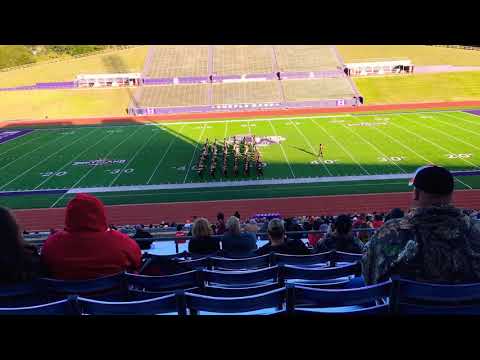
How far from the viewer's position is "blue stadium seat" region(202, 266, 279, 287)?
3.55 metres

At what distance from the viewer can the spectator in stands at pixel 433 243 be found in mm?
2695

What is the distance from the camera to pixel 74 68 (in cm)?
5484

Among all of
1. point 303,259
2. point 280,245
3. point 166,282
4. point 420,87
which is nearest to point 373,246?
point 303,259

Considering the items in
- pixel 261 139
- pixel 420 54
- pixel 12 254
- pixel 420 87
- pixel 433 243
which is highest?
pixel 420 54

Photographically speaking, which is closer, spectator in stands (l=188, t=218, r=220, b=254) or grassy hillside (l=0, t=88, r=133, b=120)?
spectator in stands (l=188, t=218, r=220, b=254)

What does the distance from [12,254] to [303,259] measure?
9.83ft

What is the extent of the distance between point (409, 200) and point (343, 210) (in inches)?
113

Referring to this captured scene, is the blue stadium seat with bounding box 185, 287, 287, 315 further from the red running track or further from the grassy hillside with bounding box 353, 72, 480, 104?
the grassy hillside with bounding box 353, 72, 480, 104

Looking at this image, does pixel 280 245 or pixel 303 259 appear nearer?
pixel 303 259

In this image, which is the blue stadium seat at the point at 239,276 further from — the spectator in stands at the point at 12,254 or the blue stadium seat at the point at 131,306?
Answer: the spectator in stands at the point at 12,254

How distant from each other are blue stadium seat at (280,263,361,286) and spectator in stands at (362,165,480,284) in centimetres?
78

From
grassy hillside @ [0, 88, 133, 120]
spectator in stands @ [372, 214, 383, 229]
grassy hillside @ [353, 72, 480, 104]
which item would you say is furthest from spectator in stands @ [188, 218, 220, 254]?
grassy hillside @ [353, 72, 480, 104]

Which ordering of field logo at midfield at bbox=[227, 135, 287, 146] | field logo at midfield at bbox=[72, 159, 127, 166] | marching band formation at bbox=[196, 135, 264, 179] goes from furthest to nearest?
field logo at midfield at bbox=[227, 135, 287, 146] < field logo at midfield at bbox=[72, 159, 127, 166] < marching band formation at bbox=[196, 135, 264, 179]

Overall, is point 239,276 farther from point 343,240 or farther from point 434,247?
point 343,240
